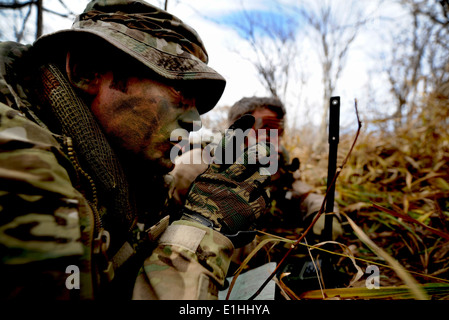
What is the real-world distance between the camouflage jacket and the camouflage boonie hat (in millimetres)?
327

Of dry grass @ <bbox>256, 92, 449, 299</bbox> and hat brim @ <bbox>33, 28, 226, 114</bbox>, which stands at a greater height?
hat brim @ <bbox>33, 28, 226, 114</bbox>

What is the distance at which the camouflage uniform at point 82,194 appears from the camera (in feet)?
1.56

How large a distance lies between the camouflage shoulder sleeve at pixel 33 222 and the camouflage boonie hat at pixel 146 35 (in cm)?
49

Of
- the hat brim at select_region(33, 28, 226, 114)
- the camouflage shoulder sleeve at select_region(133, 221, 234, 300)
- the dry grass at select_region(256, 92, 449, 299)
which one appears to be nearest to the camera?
the camouflage shoulder sleeve at select_region(133, 221, 234, 300)

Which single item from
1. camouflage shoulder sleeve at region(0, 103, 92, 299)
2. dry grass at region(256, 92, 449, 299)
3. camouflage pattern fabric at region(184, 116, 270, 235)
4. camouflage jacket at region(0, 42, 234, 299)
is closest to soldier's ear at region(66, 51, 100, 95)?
camouflage jacket at region(0, 42, 234, 299)

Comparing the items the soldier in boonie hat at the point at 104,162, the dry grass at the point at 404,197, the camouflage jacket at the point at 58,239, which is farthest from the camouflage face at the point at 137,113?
the dry grass at the point at 404,197

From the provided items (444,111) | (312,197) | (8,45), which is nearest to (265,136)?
(312,197)

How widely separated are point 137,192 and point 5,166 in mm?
698

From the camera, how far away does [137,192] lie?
1173 millimetres

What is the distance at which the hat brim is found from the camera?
84cm

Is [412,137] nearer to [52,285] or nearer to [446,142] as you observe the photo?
[446,142]

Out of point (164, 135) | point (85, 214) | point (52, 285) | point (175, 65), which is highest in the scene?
point (175, 65)

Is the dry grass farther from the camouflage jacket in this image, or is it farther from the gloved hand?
the camouflage jacket

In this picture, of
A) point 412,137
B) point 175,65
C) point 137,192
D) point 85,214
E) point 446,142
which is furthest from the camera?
point 412,137
